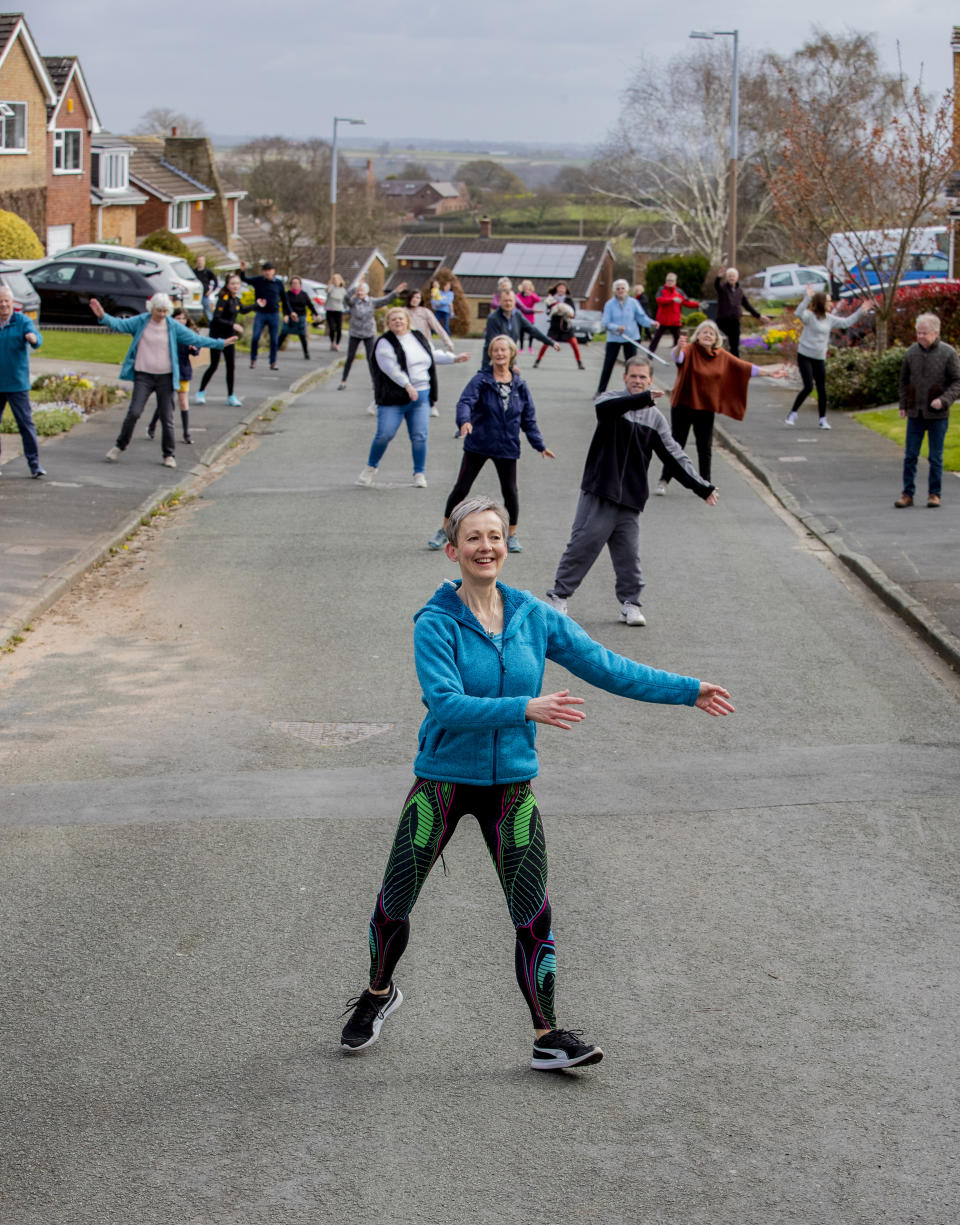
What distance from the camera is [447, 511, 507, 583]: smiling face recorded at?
4.65 m

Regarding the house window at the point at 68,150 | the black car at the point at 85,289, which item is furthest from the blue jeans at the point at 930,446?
the house window at the point at 68,150

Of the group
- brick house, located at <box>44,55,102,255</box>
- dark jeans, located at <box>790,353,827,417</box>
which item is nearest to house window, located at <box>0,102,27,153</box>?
brick house, located at <box>44,55,102,255</box>

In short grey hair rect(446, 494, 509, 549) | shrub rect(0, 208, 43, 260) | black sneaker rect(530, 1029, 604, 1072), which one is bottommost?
black sneaker rect(530, 1029, 604, 1072)

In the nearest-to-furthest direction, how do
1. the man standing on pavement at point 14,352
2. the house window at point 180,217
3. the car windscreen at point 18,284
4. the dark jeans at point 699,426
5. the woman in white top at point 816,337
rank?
the man standing on pavement at point 14,352
the dark jeans at point 699,426
the woman in white top at point 816,337
the car windscreen at point 18,284
the house window at point 180,217

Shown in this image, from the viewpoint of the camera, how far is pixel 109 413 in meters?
21.6

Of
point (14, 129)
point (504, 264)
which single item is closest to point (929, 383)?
point (14, 129)

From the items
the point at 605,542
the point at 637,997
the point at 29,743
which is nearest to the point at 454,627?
the point at 637,997

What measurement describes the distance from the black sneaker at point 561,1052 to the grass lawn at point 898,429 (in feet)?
47.4

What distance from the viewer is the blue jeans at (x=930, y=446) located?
50.2 feet

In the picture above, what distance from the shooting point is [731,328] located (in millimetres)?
27219

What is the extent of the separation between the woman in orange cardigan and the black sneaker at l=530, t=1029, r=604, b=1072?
1064cm

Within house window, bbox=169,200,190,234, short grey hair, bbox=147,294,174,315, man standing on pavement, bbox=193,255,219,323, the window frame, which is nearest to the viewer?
short grey hair, bbox=147,294,174,315

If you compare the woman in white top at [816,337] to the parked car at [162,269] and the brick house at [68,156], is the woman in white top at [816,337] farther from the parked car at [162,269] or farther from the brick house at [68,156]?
the brick house at [68,156]

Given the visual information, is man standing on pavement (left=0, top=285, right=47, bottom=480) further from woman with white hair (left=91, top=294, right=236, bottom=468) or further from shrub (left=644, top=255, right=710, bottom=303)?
shrub (left=644, top=255, right=710, bottom=303)
